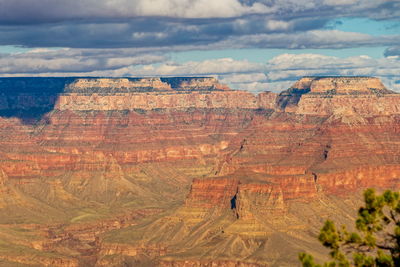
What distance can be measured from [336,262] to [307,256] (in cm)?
484

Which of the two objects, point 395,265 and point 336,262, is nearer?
point 395,265

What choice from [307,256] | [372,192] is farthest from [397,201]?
[307,256]

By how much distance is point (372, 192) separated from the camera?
210 feet

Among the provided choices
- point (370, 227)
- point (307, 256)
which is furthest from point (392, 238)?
point (307, 256)

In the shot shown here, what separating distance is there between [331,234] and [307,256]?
2.10 metres

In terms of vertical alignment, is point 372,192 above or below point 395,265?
above

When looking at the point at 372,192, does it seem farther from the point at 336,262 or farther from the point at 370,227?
the point at 336,262

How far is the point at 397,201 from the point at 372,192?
6.42 feet

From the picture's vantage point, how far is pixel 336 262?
6881 centimetres

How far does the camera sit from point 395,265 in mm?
64188

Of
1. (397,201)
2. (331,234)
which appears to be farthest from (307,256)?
(397,201)

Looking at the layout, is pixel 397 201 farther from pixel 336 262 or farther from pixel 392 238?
pixel 336 262

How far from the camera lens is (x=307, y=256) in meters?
64.7

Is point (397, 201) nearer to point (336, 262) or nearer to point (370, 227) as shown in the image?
point (370, 227)
